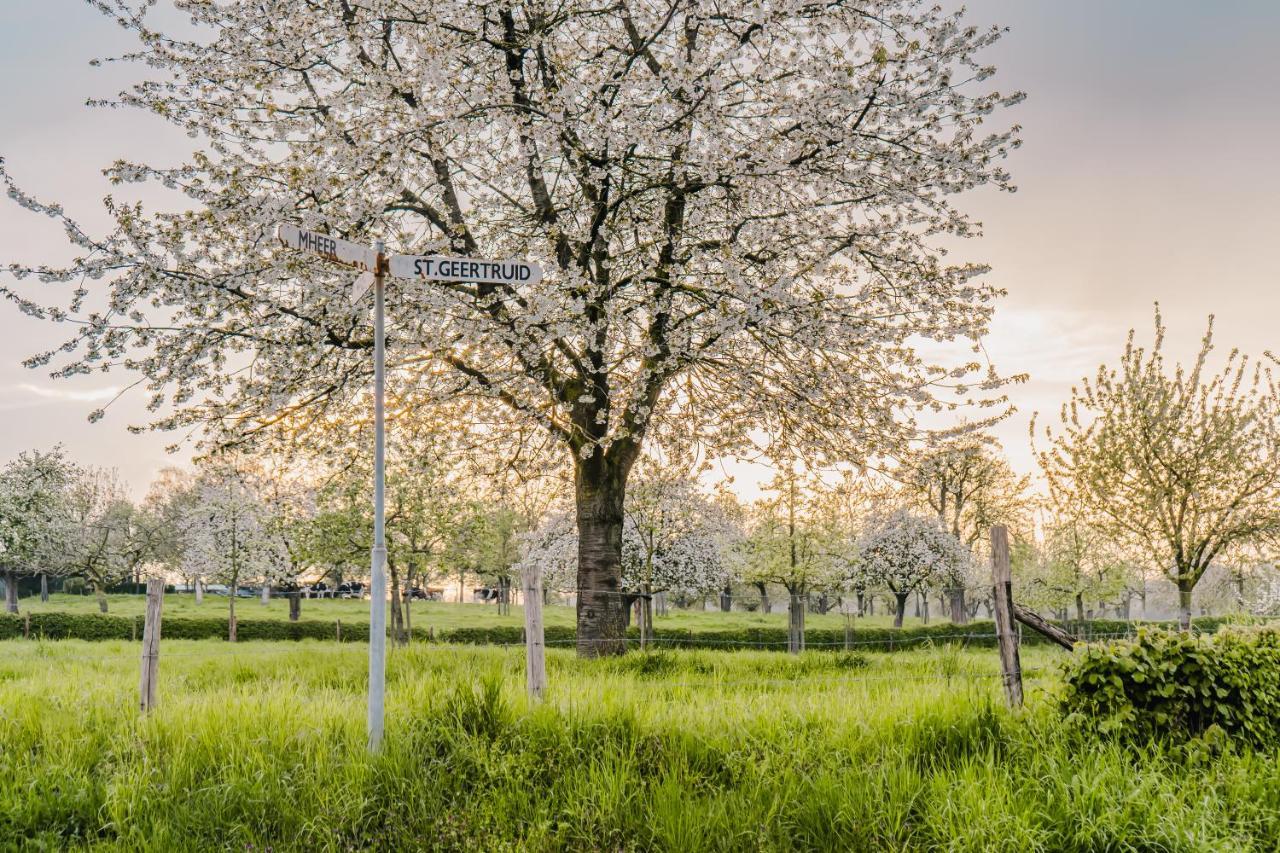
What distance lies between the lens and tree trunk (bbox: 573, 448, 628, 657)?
12969mm

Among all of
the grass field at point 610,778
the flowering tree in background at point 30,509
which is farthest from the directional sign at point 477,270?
the flowering tree in background at point 30,509

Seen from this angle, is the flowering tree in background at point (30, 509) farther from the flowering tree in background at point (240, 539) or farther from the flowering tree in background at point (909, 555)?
the flowering tree in background at point (909, 555)

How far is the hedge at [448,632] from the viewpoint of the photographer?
29.2 metres

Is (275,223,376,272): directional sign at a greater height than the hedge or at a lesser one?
greater

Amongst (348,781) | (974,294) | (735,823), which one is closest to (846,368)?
(974,294)

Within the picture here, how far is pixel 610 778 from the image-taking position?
573 centimetres

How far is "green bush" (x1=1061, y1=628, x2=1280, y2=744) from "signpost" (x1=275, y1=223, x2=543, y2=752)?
5935mm

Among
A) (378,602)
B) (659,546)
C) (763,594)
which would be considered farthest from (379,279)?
(763,594)

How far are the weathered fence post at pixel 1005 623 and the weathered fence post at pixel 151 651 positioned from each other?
8044 mm

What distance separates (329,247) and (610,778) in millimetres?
4891

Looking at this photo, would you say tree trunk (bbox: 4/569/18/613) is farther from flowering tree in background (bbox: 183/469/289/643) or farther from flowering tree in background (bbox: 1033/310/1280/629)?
flowering tree in background (bbox: 1033/310/1280/629)

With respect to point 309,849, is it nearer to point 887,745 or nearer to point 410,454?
point 887,745

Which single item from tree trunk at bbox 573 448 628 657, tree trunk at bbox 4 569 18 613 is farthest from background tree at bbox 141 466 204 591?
tree trunk at bbox 573 448 628 657

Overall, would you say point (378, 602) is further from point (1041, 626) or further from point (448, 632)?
point (448, 632)
